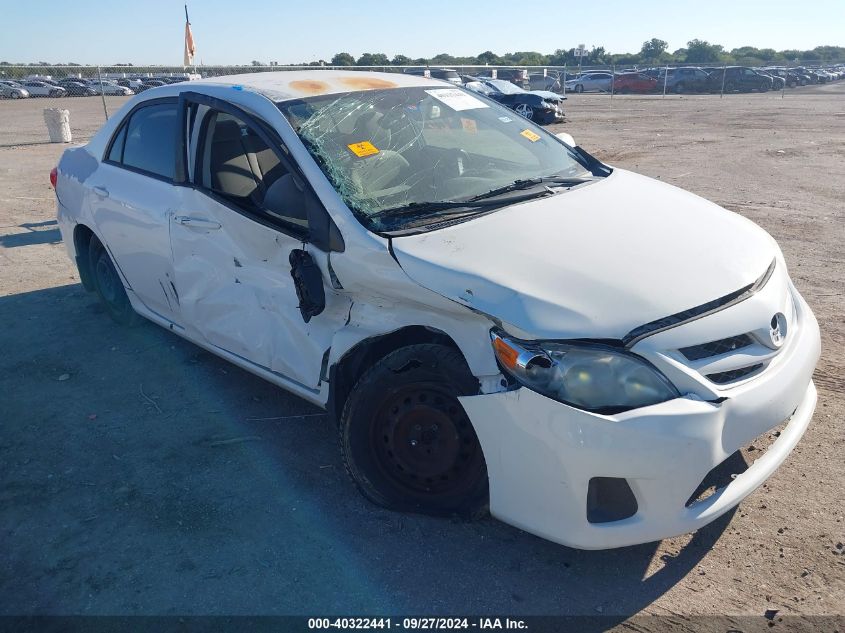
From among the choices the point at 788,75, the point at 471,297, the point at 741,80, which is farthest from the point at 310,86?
the point at 788,75

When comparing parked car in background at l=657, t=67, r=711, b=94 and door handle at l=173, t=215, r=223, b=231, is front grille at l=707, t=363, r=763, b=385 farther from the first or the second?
parked car in background at l=657, t=67, r=711, b=94

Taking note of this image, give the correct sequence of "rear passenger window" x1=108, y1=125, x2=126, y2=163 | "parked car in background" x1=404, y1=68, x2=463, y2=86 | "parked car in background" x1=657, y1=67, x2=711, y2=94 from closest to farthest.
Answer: "rear passenger window" x1=108, y1=125, x2=126, y2=163 < "parked car in background" x1=404, y1=68, x2=463, y2=86 < "parked car in background" x1=657, y1=67, x2=711, y2=94

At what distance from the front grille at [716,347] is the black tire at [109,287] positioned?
3.79m

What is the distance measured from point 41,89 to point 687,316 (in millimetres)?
45812

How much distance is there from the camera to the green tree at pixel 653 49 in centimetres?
7548

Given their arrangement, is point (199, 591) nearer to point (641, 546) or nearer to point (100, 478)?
point (100, 478)

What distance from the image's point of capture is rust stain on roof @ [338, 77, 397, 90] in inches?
149

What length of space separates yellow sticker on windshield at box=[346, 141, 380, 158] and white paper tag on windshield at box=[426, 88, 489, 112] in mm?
806

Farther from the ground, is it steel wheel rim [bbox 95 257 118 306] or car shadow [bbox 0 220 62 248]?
steel wheel rim [bbox 95 257 118 306]

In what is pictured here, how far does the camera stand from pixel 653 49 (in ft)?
258

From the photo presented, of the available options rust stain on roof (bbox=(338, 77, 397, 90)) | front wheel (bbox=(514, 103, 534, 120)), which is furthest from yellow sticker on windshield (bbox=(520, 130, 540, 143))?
front wheel (bbox=(514, 103, 534, 120))

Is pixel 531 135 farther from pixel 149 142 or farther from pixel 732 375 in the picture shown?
pixel 149 142

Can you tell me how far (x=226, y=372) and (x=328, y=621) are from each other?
2.23 metres

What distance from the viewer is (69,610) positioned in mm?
2529
